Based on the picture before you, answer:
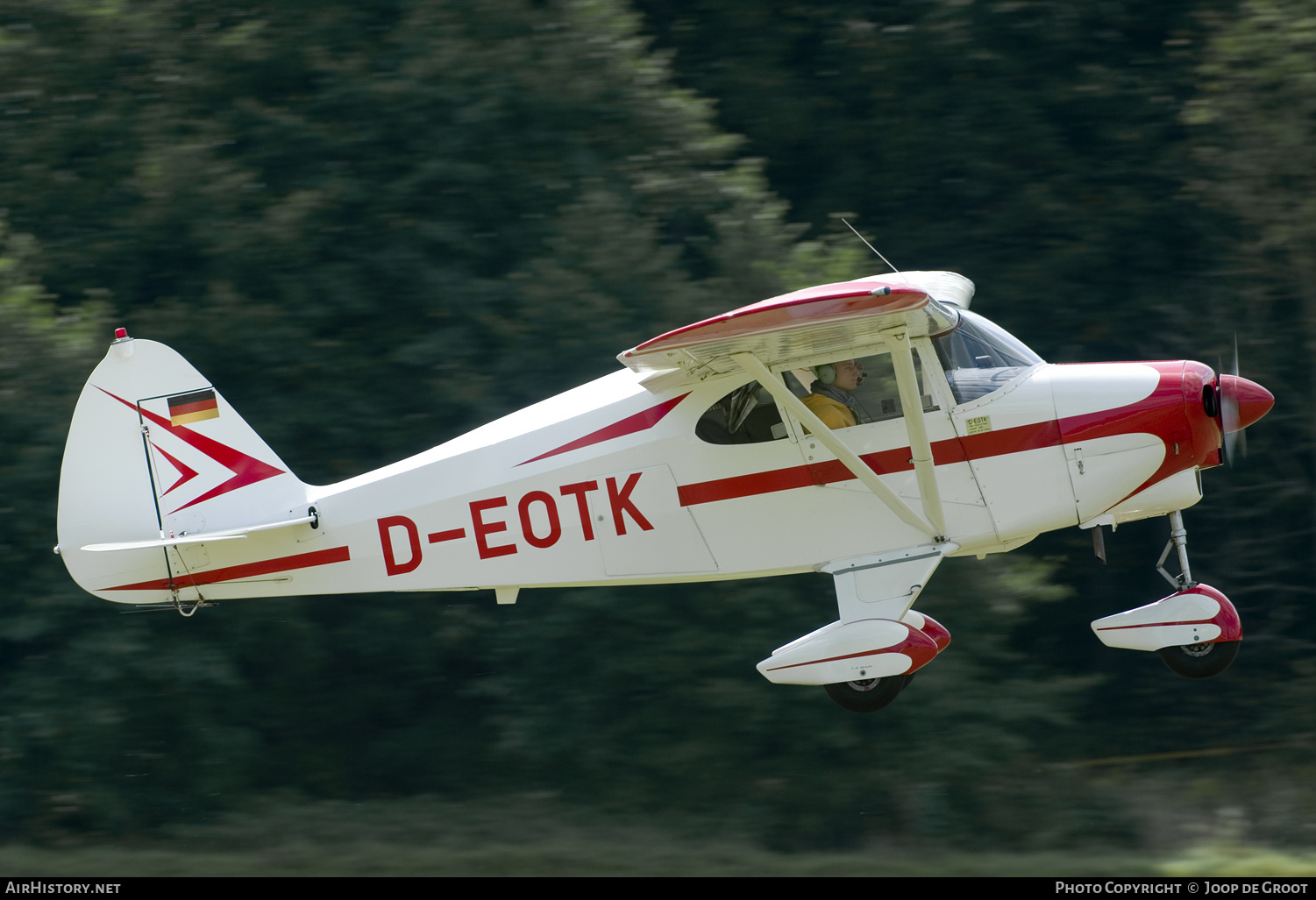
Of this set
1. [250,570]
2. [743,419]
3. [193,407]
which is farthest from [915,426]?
[193,407]

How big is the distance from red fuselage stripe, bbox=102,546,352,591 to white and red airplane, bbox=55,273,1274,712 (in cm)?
1

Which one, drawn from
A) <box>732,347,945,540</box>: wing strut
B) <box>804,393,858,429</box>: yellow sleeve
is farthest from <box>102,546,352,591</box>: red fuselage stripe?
<box>804,393,858,429</box>: yellow sleeve

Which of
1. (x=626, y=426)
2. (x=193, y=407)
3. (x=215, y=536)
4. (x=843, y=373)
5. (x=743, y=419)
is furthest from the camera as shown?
(x=193, y=407)

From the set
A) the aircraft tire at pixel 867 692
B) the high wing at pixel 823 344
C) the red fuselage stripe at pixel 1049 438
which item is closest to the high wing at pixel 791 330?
the high wing at pixel 823 344

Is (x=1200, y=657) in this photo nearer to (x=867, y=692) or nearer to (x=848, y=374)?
(x=867, y=692)

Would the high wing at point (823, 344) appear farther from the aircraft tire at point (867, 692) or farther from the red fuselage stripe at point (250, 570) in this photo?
the red fuselage stripe at point (250, 570)

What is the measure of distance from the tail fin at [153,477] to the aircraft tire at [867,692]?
341 centimetres

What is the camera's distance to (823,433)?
25.1 ft

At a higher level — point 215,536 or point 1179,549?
point 215,536

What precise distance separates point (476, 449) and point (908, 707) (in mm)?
5201

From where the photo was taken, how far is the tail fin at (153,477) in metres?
8.39

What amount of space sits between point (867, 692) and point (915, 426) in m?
1.66

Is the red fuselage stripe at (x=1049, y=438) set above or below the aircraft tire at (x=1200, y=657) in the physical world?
above

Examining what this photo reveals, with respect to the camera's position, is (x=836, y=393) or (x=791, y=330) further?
(x=836, y=393)
